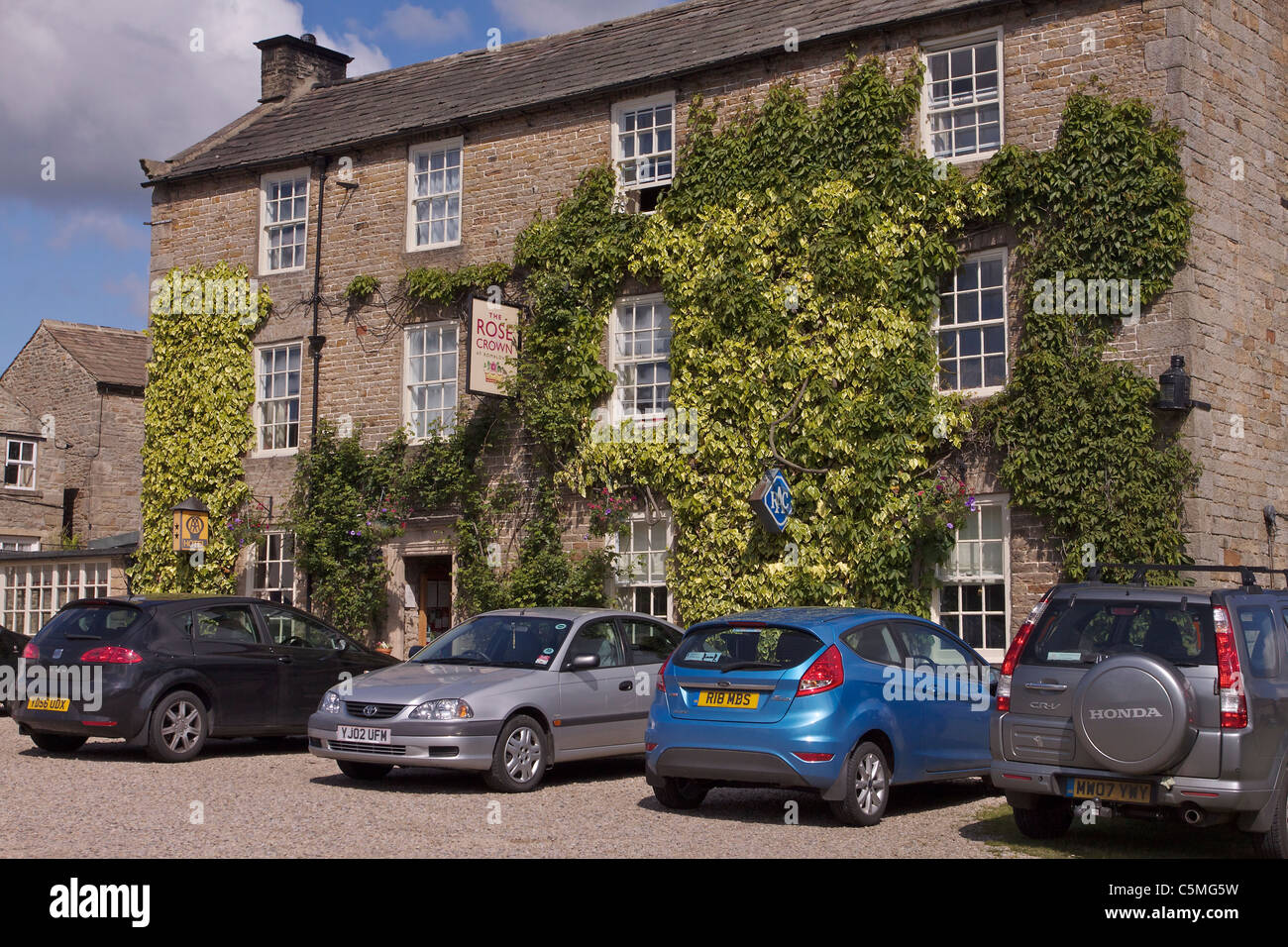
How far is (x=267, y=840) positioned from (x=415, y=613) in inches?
490

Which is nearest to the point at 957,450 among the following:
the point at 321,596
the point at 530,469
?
the point at 530,469

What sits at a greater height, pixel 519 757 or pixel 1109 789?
pixel 1109 789

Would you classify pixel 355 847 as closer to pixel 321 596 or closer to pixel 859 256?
pixel 859 256

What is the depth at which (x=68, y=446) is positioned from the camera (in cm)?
3559

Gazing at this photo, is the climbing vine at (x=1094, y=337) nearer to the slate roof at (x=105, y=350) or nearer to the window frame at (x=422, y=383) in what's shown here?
the window frame at (x=422, y=383)

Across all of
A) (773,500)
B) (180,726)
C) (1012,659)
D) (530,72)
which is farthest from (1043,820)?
(530,72)

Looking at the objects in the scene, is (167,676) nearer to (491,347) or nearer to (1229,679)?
(491,347)

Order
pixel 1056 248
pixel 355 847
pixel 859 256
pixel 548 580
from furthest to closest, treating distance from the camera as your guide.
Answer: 1. pixel 548 580
2. pixel 859 256
3. pixel 1056 248
4. pixel 355 847

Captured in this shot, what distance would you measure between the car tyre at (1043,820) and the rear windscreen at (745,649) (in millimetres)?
1817

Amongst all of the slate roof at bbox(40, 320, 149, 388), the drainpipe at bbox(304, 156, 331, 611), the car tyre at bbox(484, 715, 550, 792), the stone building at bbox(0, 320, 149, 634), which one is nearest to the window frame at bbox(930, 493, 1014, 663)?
the car tyre at bbox(484, 715, 550, 792)

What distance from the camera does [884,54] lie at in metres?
17.1

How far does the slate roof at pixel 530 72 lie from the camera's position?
715 inches

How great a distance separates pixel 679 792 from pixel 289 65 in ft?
63.7

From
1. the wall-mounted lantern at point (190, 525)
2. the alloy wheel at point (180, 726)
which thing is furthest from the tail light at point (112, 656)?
the wall-mounted lantern at point (190, 525)
